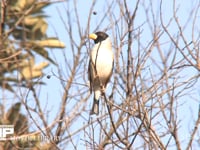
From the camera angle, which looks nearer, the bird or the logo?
the bird

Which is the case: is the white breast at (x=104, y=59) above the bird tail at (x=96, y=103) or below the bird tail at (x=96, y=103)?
above

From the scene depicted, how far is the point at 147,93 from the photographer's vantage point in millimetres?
3252

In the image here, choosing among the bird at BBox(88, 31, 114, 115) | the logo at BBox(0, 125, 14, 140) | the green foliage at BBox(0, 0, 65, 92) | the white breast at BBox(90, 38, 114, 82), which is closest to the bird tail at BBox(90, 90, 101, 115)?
the bird at BBox(88, 31, 114, 115)

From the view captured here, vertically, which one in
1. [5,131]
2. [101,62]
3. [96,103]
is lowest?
[5,131]

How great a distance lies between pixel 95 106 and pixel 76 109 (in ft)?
1.87

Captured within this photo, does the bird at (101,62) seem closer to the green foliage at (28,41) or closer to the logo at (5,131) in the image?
the logo at (5,131)

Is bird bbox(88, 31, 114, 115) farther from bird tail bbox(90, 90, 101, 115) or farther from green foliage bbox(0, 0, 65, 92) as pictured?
green foliage bbox(0, 0, 65, 92)

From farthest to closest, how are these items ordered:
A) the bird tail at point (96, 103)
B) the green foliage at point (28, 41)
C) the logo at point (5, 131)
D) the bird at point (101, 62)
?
the green foliage at point (28, 41) → the logo at point (5, 131) → the bird at point (101, 62) → the bird tail at point (96, 103)

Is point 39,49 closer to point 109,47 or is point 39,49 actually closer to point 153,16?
point 109,47

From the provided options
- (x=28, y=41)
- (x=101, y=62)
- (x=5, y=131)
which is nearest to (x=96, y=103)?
(x=101, y=62)

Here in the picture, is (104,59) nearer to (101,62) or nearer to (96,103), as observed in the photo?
(101,62)

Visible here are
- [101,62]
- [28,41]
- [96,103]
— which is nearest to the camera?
[96,103]

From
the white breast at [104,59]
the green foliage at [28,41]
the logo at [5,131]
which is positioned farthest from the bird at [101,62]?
the green foliage at [28,41]

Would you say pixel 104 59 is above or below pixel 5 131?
above
